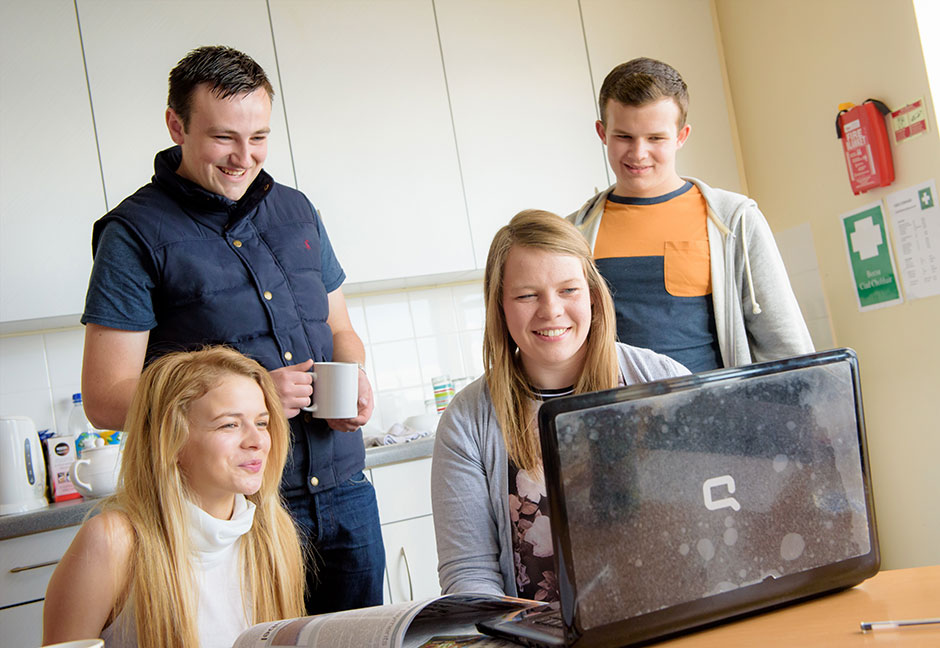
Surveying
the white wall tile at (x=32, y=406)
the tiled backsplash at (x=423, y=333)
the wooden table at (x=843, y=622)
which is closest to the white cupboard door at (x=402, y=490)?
the tiled backsplash at (x=423, y=333)

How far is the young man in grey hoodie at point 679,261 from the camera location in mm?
1613

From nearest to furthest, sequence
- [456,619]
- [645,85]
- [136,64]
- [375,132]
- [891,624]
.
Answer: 1. [891,624]
2. [456,619]
3. [645,85]
4. [136,64]
5. [375,132]

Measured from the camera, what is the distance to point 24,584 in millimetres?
2004

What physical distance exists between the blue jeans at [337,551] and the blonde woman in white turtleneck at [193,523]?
0.20 feet

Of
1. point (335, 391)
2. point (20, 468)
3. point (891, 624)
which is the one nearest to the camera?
point (891, 624)

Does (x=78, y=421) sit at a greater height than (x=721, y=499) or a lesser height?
greater

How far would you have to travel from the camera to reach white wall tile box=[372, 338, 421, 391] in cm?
301

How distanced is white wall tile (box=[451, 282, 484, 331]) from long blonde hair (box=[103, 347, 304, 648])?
180 cm

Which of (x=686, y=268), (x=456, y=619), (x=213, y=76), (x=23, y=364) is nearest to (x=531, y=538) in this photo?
(x=456, y=619)

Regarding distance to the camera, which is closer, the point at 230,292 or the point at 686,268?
the point at 230,292

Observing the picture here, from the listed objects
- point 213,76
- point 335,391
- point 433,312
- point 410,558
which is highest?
point 213,76

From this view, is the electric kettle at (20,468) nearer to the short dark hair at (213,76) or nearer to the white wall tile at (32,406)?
the white wall tile at (32,406)

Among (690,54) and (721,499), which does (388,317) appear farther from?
(721,499)

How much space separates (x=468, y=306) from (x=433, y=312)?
0.43ft
